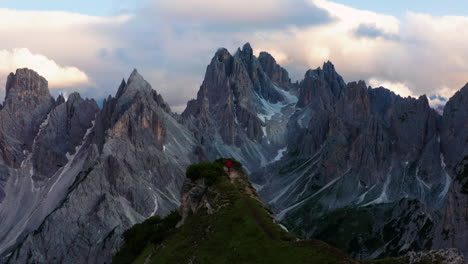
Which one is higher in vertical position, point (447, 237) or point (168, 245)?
point (168, 245)

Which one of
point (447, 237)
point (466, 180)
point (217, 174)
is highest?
point (217, 174)

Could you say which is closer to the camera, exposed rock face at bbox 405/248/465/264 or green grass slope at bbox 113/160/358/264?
exposed rock face at bbox 405/248/465/264

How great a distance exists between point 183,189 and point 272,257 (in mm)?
29354

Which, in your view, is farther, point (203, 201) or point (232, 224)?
point (203, 201)

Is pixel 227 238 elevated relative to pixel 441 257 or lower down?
elevated

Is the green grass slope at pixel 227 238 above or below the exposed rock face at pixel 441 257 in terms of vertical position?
above

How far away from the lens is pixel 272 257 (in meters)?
55.8

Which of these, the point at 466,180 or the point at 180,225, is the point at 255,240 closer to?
the point at 180,225

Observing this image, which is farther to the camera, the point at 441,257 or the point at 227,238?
the point at 227,238

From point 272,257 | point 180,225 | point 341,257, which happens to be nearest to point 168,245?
point 180,225

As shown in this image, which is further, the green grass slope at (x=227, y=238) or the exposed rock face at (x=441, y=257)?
the green grass slope at (x=227, y=238)

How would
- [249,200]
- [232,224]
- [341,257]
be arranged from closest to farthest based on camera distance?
1. [341,257]
2. [232,224]
3. [249,200]

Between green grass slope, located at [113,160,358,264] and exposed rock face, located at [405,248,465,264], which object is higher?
green grass slope, located at [113,160,358,264]

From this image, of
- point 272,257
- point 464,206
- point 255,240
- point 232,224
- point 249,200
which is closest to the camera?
point 272,257
